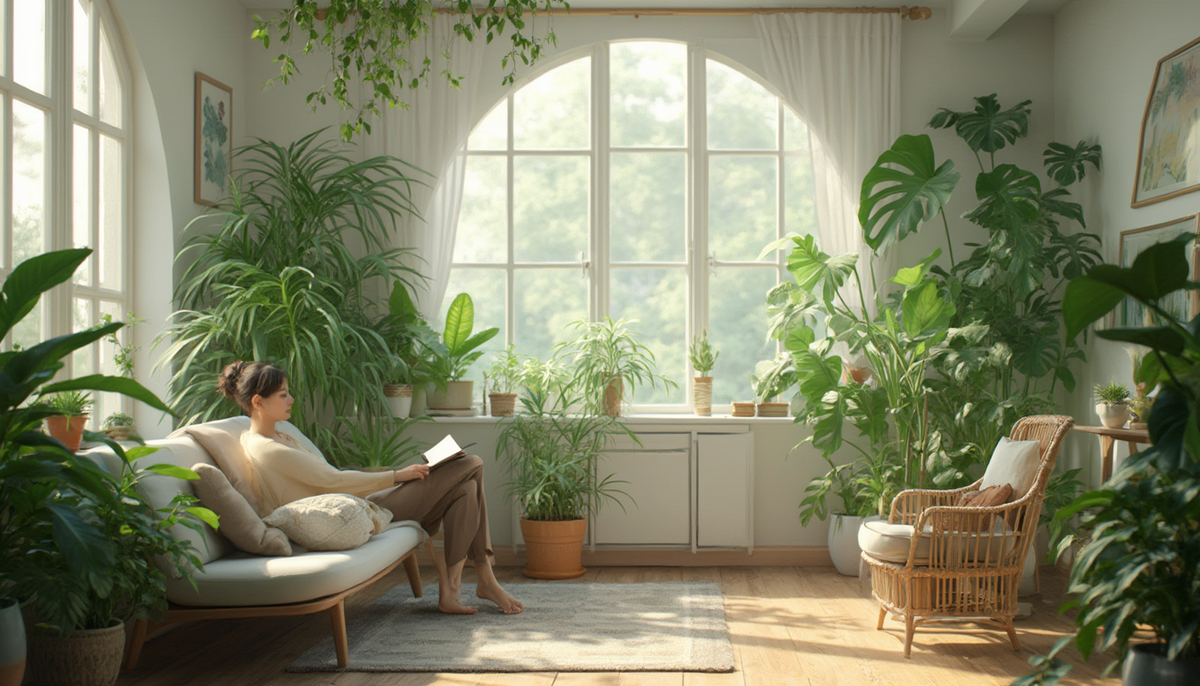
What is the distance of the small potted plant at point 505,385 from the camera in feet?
16.2

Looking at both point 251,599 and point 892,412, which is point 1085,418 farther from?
point 251,599

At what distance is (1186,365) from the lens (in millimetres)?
2164

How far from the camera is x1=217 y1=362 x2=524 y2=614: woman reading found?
341 centimetres

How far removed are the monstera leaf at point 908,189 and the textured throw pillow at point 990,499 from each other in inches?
53.8

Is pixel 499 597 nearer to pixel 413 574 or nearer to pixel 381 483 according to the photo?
pixel 413 574

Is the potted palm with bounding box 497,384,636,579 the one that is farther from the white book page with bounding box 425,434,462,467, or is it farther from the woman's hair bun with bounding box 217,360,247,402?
the woman's hair bun with bounding box 217,360,247,402

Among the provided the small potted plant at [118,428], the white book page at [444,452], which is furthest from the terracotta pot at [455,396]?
the small potted plant at [118,428]

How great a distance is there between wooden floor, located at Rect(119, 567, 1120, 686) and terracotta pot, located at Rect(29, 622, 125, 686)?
37 centimetres

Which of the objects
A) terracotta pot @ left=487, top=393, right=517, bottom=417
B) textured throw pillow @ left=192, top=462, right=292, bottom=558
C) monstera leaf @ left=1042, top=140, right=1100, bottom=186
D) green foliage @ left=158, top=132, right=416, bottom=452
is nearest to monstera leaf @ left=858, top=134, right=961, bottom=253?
monstera leaf @ left=1042, top=140, right=1100, bottom=186

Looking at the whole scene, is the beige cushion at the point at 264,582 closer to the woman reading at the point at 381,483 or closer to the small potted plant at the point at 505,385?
the woman reading at the point at 381,483

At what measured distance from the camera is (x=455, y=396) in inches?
195

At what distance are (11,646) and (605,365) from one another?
3014mm

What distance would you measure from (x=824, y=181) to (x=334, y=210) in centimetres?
263

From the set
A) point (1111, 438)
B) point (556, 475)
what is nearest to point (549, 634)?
point (556, 475)
